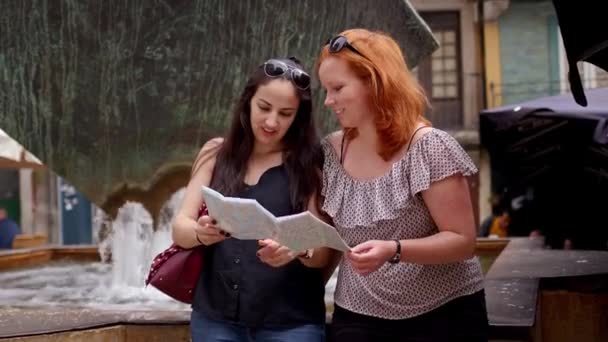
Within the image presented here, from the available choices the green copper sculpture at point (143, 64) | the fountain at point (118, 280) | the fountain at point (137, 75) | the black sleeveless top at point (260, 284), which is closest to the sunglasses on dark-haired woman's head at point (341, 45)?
the black sleeveless top at point (260, 284)

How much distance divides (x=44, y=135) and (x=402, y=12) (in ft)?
6.70

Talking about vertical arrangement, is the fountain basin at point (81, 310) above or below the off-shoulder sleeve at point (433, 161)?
below

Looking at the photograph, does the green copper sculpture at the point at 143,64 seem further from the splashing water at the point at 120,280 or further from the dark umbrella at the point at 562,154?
the dark umbrella at the point at 562,154

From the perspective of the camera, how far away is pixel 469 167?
2104 mm

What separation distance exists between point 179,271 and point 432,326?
0.64 m

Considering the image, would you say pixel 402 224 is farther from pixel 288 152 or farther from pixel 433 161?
pixel 288 152

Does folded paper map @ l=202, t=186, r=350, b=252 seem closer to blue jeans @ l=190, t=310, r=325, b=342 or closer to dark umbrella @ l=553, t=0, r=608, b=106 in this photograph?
blue jeans @ l=190, t=310, r=325, b=342

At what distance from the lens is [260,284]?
7.40 feet

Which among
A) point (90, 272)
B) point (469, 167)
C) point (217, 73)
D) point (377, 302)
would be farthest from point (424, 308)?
point (90, 272)

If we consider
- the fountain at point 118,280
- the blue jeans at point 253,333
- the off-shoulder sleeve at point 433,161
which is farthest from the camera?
the fountain at point 118,280

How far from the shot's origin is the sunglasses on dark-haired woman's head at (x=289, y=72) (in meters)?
2.30

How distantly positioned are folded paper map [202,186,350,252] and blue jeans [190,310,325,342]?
30 cm

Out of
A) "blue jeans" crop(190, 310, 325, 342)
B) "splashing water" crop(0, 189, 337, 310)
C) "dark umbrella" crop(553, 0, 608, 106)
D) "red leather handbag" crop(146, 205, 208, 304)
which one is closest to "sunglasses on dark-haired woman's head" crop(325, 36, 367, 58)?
"red leather handbag" crop(146, 205, 208, 304)

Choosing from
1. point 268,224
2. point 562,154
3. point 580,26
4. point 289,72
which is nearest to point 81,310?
point 289,72
